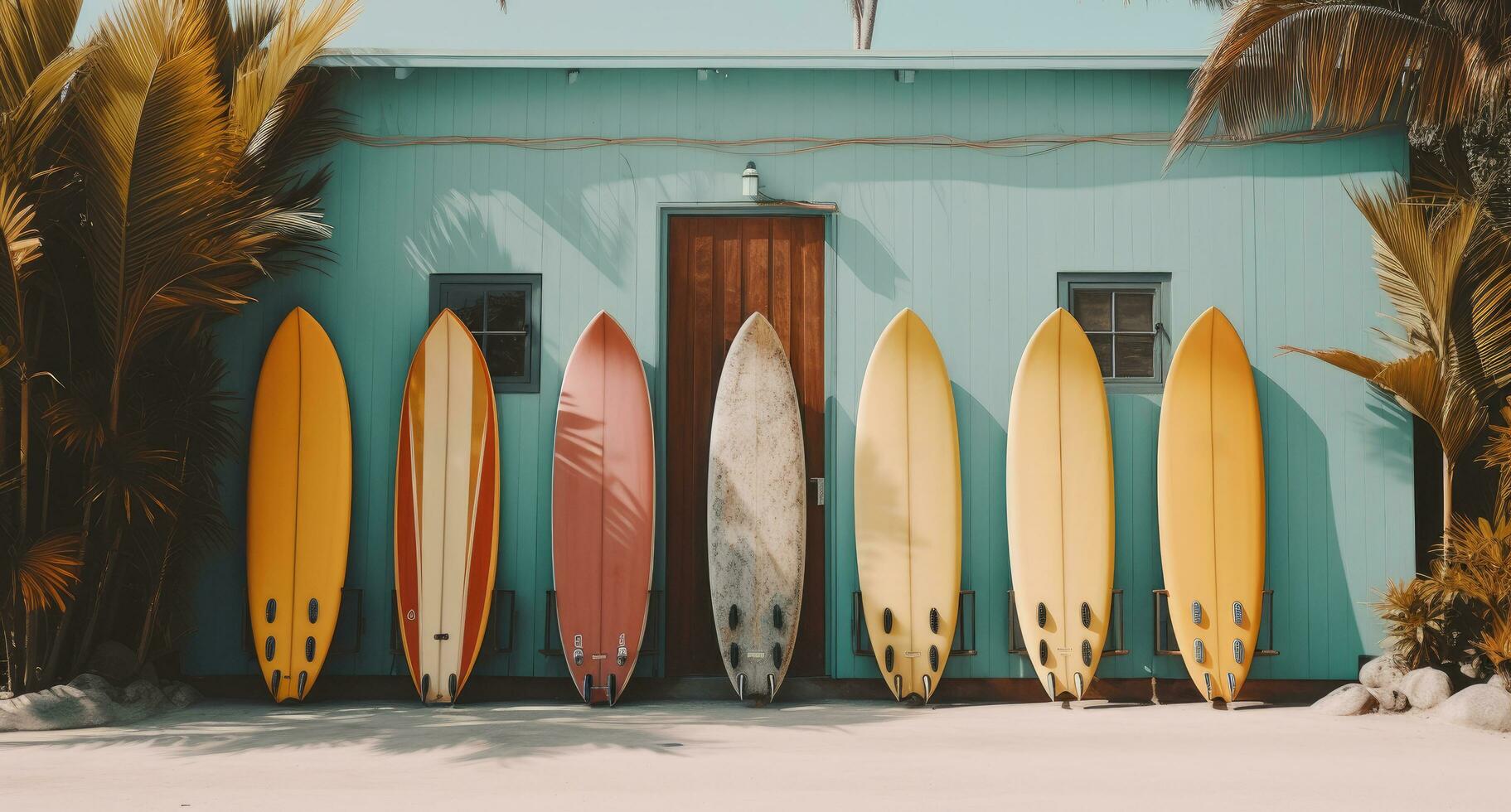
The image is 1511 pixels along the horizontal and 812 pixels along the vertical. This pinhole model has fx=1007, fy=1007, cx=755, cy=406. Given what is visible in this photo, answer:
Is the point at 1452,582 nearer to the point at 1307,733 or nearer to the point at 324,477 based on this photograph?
the point at 1307,733

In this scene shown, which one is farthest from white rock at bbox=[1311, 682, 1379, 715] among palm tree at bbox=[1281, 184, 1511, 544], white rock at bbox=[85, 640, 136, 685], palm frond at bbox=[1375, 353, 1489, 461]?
white rock at bbox=[85, 640, 136, 685]

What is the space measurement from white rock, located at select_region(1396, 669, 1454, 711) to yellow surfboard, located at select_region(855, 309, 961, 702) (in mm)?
2063

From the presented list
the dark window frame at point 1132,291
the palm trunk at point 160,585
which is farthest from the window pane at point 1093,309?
the palm trunk at point 160,585

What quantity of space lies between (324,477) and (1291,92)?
506 cm

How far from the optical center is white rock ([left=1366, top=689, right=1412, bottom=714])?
459 centimetres

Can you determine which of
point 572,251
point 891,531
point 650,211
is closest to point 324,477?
point 572,251

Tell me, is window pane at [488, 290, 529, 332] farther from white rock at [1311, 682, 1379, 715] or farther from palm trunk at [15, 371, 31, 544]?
white rock at [1311, 682, 1379, 715]

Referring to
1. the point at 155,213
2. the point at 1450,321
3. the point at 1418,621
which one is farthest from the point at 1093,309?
the point at 155,213

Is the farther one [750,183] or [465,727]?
[750,183]

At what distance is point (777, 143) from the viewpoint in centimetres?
524

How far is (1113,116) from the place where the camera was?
5.22 metres

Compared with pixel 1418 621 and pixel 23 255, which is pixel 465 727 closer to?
pixel 23 255

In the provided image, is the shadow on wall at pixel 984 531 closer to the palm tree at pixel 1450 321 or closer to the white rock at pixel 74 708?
the palm tree at pixel 1450 321

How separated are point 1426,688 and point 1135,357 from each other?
1972mm
